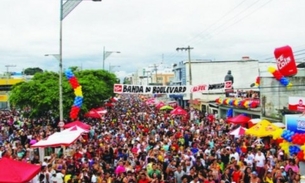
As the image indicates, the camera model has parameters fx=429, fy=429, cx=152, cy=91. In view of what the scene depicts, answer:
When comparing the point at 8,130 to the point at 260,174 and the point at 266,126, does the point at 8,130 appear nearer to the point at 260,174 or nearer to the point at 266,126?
the point at 266,126

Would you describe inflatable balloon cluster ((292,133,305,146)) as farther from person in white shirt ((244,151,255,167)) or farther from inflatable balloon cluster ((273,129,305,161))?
person in white shirt ((244,151,255,167))

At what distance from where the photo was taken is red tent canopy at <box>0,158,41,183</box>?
957 cm

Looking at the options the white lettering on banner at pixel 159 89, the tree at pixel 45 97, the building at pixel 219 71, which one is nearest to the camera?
the white lettering on banner at pixel 159 89

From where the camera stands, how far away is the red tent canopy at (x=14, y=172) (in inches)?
377

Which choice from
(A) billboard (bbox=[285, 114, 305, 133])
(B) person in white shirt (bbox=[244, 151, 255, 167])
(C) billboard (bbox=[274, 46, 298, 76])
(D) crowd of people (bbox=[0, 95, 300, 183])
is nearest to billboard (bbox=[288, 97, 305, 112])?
(D) crowd of people (bbox=[0, 95, 300, 183])

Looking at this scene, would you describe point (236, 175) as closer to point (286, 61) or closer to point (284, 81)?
point (286, 61)

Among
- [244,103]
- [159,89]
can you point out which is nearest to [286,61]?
[244,103]

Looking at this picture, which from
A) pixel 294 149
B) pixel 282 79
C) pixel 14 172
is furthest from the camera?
pixel 282 79

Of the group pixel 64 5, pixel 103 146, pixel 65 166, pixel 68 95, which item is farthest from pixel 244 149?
pixel 68 95

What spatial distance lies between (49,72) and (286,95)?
22.0m

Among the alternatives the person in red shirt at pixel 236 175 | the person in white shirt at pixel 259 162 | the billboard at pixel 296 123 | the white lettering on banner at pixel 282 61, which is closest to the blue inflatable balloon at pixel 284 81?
the white lettering on banner at pixel 282 61

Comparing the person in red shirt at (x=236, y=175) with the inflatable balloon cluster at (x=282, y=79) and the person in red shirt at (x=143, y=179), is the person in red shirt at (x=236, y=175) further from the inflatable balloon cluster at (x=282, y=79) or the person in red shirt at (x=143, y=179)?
the inflatable balloon cluster at (x=282, y=79)

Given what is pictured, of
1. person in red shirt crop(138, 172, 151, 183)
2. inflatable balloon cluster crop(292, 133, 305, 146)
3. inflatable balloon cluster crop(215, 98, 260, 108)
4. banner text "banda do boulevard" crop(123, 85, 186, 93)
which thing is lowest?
person in red shirt crop(138, 172, 151, 183)

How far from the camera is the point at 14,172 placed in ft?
31.9
